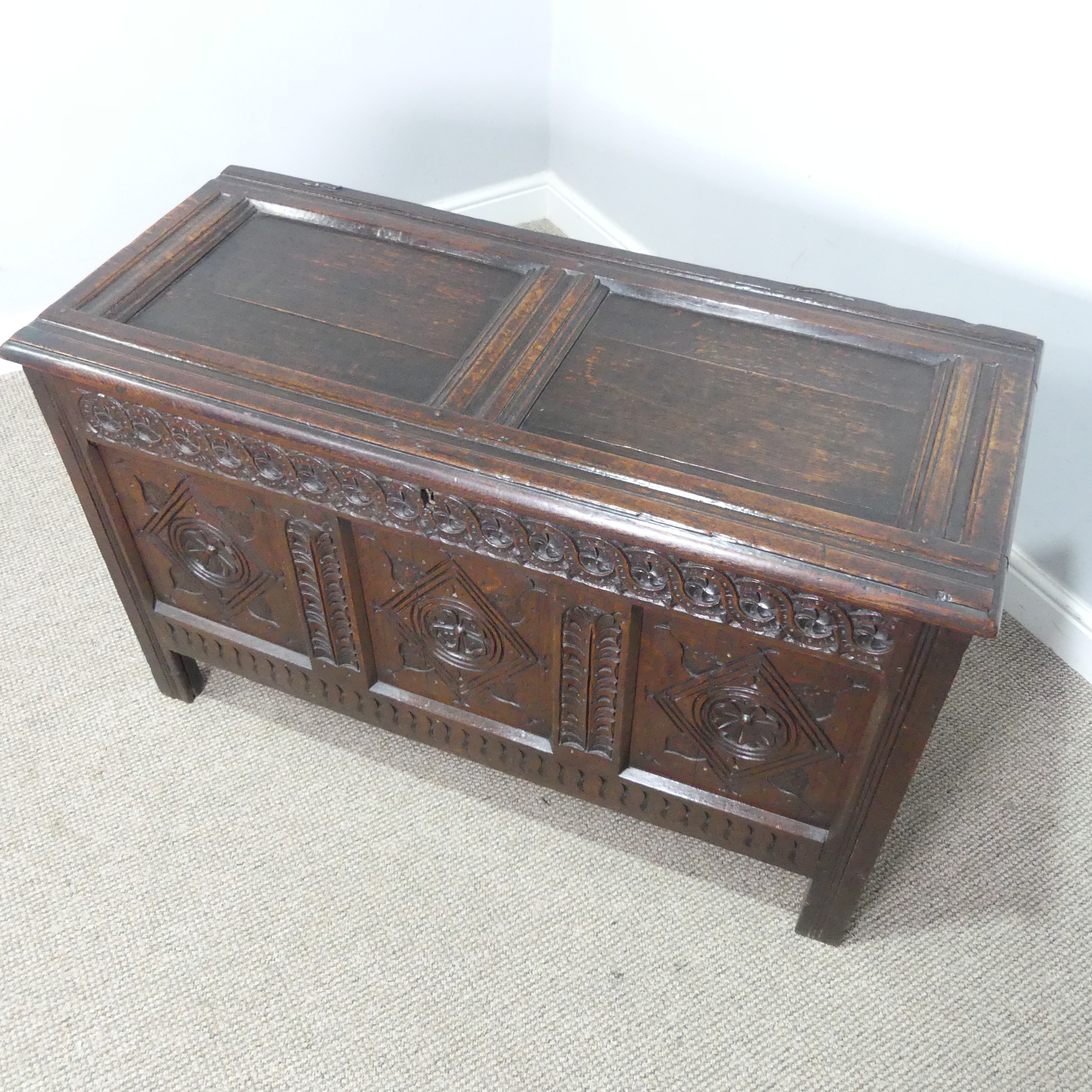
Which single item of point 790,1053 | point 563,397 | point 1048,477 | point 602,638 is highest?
point 563,397

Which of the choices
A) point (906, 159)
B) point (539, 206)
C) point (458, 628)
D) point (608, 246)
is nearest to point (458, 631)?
point (458, 628)

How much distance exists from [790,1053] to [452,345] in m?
1.04

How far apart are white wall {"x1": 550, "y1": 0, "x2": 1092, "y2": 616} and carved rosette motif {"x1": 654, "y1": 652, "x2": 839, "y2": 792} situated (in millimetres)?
767

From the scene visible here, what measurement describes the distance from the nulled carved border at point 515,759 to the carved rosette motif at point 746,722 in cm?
9

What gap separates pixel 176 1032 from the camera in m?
1.37

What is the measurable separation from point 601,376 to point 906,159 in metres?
0.76

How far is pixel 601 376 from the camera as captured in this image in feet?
4.26

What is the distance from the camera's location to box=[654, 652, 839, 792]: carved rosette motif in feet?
3.96

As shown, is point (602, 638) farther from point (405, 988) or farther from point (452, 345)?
point (405, 988)

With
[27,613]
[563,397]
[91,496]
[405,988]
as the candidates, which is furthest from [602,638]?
[27,613]

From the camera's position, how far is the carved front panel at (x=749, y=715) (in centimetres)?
117

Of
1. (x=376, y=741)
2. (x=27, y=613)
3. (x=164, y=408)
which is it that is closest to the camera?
(x=164, y=408)

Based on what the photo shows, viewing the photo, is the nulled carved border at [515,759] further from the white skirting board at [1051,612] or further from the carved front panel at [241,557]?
the white skirting board at [1051,612]

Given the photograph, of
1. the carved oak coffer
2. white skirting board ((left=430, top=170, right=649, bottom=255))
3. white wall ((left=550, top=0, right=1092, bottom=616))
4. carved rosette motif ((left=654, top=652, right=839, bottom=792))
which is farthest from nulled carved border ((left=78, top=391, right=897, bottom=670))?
white skirting board ((left=430, top=170, right=649, bottom=255))
